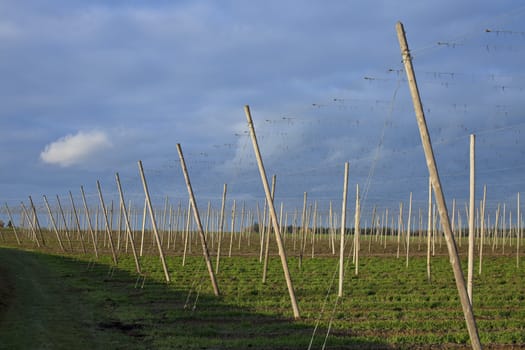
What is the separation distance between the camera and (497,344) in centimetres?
1172

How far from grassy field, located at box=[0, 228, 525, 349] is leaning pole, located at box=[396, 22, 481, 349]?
249cm

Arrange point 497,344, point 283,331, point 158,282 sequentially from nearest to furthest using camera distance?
point 497,344, point 283,331, point 158,282

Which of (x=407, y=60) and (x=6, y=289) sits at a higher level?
(x=407, y=60)

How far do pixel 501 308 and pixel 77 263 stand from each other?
87.5ft

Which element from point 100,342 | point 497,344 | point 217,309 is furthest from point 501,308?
point 100,342

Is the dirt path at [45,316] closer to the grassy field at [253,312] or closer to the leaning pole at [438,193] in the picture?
the grassy field at [253,312]

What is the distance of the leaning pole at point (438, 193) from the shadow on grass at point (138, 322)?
318cm

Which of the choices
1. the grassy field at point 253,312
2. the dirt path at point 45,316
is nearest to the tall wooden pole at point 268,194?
the grassy field at point 253,312

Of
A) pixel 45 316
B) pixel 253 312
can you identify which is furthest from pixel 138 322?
pixel 253 312

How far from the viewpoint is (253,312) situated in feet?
52.5

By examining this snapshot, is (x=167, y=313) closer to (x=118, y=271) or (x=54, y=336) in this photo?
(x=54, y=336)

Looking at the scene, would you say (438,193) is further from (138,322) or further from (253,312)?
(138,322)

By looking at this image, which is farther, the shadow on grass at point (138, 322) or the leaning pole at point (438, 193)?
the shadow on grass at point (138, 322)

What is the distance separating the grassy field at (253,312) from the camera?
12.2 m
